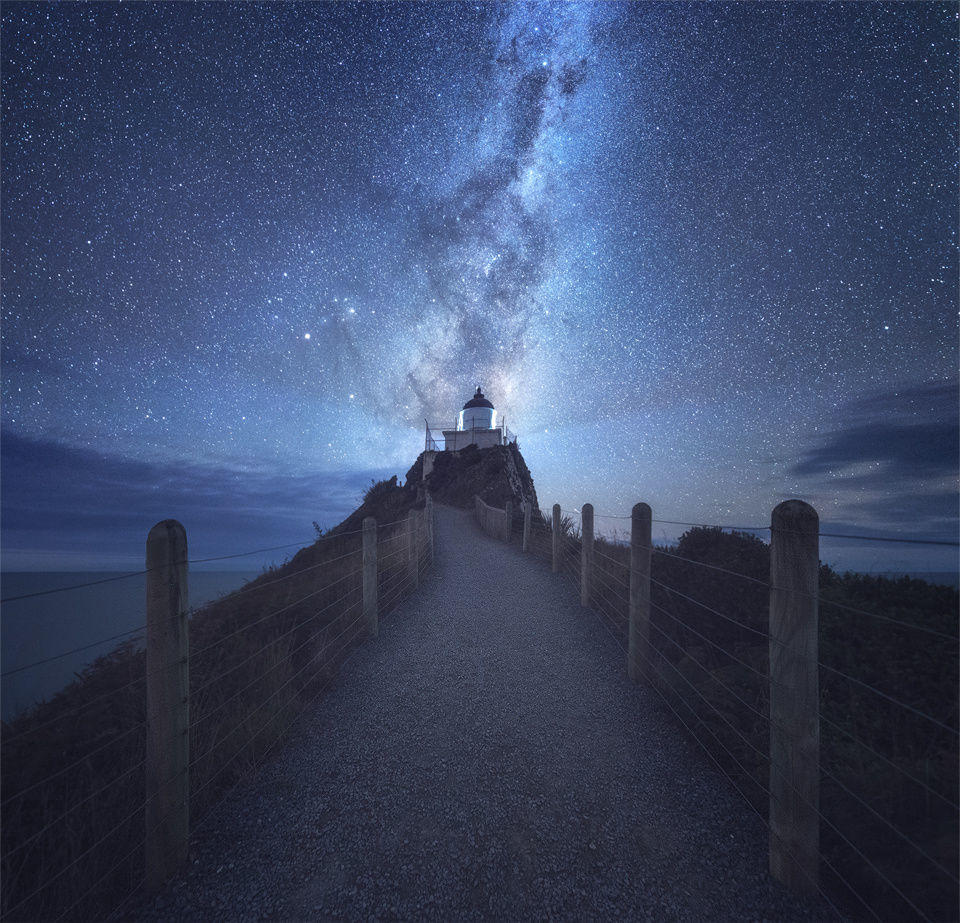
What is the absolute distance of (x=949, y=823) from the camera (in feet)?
7.43

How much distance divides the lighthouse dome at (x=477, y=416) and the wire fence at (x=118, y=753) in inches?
1606

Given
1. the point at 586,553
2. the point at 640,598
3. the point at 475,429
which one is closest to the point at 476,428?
the point at 475,429

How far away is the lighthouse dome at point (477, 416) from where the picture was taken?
4791 centimetres

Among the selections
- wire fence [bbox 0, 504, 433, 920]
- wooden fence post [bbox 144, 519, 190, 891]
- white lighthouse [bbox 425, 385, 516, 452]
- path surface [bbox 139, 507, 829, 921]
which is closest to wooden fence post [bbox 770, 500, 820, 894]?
path surface [bbox 139, 507, 829, 921]

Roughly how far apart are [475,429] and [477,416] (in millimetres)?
1874

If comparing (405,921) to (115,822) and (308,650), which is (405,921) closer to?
(115,822)

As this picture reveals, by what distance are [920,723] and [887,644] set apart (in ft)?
3.21

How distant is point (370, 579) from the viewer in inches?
245

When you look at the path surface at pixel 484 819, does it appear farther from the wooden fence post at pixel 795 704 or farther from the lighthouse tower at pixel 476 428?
the lighthouse tower at pixel 476 428

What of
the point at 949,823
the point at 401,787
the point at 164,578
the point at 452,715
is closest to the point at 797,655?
the point at 949,823

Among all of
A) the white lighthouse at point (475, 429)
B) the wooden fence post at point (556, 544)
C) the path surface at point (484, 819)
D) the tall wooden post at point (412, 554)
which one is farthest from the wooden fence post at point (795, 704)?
the white lighthouse at point (475, 429)

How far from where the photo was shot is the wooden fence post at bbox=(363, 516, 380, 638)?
20.4ft

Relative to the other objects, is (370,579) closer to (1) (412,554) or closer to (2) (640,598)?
(1) (412,554)

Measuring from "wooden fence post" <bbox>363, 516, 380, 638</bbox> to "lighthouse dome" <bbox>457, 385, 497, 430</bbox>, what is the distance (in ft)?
136
